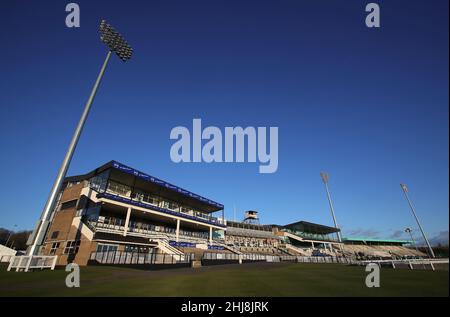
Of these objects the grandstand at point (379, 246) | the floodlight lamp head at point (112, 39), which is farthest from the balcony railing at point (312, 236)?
the floodlight lamp head at point (112, 39)

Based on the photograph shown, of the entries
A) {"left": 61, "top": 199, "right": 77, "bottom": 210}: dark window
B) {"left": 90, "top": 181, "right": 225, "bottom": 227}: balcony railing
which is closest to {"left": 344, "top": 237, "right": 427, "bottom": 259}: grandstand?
{"left": 90, "top": 181, "right": 225, "bottom": 227}: balcony railing

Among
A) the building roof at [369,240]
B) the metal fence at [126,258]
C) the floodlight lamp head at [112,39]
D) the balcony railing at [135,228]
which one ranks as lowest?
the metal fence at [126,258]

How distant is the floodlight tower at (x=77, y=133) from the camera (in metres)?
17.6

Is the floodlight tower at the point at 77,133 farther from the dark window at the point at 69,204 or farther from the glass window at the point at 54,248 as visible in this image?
the glass window at the point at 54,248

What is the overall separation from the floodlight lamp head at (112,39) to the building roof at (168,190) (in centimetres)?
1617

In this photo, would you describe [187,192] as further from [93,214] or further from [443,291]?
[443,291]

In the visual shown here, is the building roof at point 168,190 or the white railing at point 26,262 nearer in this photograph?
the white railing at point 26,262

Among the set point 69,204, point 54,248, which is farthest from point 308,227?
point 54,248

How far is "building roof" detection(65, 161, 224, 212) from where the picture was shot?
35.4 metres

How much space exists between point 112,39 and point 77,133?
51.4 feet

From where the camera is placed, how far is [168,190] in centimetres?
4456
